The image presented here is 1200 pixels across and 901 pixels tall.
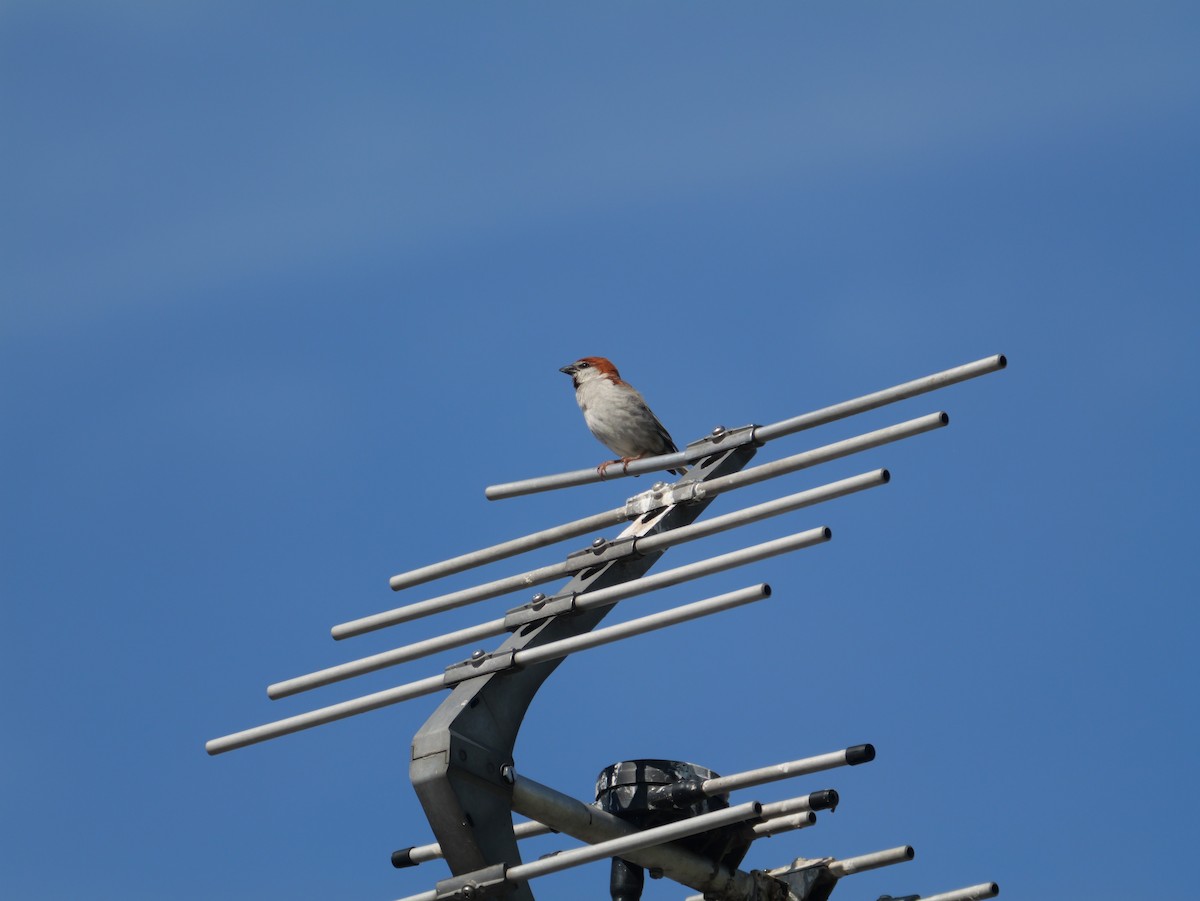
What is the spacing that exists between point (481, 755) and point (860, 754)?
4.84ft

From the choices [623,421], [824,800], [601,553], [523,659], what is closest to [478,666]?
[523,659]

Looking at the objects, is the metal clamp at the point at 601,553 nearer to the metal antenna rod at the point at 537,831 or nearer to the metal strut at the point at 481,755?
the metal strut at the point at 481,755

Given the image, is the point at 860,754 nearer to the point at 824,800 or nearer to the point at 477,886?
the point at 824,800

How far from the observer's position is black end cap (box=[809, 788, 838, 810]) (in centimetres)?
700

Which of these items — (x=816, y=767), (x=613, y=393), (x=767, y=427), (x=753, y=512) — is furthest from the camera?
(x=613, y=393)

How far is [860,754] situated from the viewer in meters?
6.54

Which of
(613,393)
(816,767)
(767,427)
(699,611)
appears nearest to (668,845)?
(816,767)

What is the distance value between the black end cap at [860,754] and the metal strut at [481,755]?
131 cm

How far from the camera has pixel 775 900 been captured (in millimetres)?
7891

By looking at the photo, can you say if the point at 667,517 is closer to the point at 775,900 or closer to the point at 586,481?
the point at 586,481

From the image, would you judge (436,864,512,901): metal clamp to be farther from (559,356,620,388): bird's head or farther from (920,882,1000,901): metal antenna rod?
(559,356,620,388): bird's head

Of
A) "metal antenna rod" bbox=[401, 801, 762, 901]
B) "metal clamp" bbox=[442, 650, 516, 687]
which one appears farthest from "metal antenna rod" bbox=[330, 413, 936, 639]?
"metal antenna rod" bbox=[401, 801, 762, 901]

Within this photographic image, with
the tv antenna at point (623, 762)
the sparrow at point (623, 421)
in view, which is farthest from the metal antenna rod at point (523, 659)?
the sparrow at point (623, 421)

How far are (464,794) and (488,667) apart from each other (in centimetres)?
69
